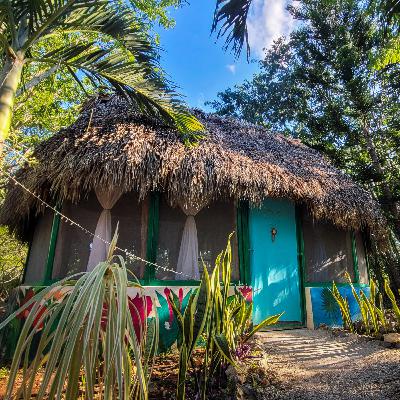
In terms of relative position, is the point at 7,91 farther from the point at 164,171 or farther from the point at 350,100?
the point at 350,100

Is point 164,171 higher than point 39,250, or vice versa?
point 164,171

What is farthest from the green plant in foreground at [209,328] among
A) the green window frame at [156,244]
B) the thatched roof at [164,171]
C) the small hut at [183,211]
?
the thatched roof at [164,171]

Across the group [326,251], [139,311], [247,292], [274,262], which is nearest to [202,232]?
[247,292]

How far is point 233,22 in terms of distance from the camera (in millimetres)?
3762

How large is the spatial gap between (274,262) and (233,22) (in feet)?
12.3

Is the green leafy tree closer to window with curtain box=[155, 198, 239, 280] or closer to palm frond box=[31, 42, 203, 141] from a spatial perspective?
window with curtain box=[155, 198, 239, 280]

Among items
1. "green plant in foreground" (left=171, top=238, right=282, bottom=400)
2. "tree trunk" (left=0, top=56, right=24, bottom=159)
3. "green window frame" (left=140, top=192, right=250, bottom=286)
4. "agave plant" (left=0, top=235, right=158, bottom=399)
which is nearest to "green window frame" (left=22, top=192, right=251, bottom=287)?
"green window frame" (left=140, top=192, right=250, bottom=286)

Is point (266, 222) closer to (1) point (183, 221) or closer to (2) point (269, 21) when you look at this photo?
(1) point (183, 221)

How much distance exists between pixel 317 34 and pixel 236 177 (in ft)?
28.1

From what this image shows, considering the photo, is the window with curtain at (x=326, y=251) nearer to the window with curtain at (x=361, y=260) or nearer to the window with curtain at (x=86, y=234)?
the window with curtain at (x=361, y=260)

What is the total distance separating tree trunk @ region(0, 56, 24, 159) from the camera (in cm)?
262

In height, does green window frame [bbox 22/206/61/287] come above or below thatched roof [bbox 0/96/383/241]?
below

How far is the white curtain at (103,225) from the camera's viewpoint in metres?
4.90

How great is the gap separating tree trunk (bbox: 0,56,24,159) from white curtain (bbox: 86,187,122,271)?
221 cm
